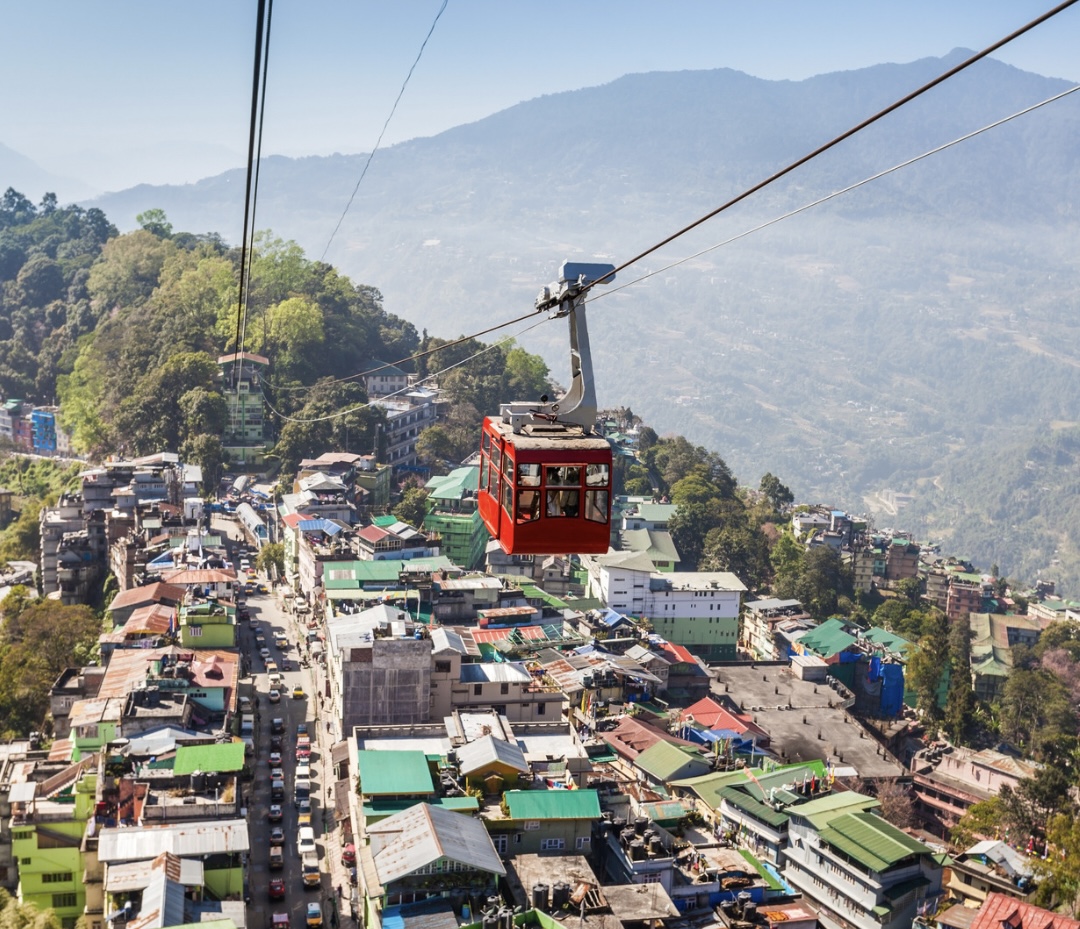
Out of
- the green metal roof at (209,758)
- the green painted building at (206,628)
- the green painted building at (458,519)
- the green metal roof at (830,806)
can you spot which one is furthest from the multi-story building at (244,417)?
the green metal roof at (830,806)

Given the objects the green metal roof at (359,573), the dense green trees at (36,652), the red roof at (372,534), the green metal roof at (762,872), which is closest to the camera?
the green metal roof at (762,872)

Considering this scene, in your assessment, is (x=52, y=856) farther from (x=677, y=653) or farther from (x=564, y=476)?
(x=677, y=653)

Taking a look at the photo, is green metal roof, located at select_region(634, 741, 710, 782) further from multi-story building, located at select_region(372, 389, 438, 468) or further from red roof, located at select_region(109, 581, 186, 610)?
multi-story building, located at select_region(372, 389, 438, 468)

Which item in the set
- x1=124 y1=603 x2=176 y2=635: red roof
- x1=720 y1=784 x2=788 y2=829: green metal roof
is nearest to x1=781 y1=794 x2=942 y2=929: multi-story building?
x1=720 y1=784 x2=788 y2=829: green metal roof

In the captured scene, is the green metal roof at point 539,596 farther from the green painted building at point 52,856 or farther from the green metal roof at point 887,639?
the green painted building at point 52,856

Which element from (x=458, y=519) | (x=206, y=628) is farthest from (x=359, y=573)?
(x=458, y=519)

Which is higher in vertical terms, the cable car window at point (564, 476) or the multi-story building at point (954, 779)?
the cable car window at point (564, 476)

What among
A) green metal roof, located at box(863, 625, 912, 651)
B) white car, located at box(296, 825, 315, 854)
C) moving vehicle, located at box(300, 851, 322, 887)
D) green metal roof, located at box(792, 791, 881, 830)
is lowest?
green metal roof, located at box(863, 625, 912, 651)

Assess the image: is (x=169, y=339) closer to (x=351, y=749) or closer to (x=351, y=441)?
(x=351, y=441)
